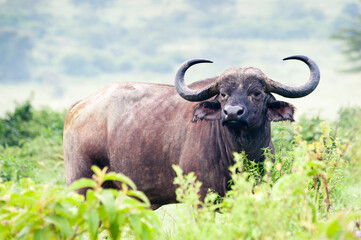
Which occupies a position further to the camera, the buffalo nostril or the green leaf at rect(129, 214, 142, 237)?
the buffalo nostril

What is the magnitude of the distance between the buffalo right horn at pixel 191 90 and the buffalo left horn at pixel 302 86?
58 cm

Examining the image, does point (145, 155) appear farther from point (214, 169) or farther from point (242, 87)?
point (242, 87)

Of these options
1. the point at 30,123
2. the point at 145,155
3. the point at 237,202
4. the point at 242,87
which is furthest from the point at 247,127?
the point at 30,123

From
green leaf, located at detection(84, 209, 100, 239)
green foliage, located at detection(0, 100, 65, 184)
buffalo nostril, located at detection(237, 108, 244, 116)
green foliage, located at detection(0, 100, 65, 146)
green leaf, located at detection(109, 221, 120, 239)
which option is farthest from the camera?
green foliage, located at detection(0, 100, 65, 146)

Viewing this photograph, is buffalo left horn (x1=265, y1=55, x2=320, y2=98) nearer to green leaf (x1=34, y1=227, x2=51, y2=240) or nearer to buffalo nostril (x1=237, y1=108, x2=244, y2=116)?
buffalo nostril (x1=237, y1=108, x2=244, y2=116)

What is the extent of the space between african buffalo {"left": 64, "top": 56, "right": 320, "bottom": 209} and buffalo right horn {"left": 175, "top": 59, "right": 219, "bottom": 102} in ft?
0.03

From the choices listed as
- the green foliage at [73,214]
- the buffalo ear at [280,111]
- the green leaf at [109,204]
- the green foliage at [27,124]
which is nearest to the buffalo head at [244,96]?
the buffalo ear at [280,111]

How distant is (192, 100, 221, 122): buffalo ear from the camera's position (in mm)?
4891

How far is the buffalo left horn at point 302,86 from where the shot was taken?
4848 millimetres

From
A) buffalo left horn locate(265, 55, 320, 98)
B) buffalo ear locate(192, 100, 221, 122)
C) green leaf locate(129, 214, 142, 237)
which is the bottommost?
green leaf locate(129, 214, 142, 237)

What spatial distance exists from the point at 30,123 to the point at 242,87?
8.93 m

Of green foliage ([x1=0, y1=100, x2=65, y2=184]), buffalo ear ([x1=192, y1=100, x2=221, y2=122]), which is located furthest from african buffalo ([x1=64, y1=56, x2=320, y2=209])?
green foliage ([x1=0, y1=100, x2=65, y2=184])

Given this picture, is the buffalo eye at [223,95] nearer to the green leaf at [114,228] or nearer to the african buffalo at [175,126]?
the african buffalo at [175,126]

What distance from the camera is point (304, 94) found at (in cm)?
495
